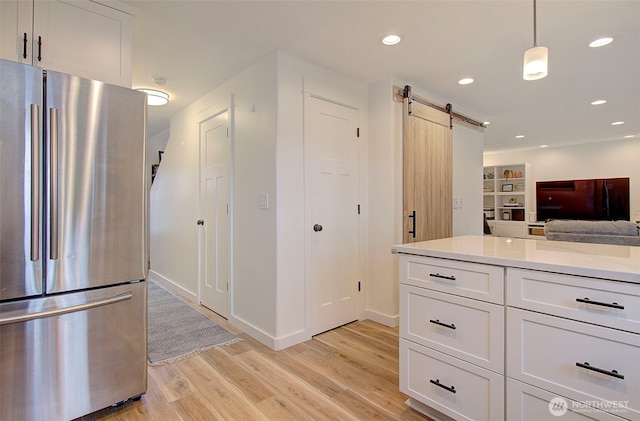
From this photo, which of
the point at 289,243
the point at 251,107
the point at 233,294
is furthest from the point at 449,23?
the point at 233,294

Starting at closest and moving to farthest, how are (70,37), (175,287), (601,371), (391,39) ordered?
1. (601,371)
2. (70,37)
3. (391,39)
4. (175,287)

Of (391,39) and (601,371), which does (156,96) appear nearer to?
(391,39)

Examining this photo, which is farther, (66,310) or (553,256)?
(66,310)

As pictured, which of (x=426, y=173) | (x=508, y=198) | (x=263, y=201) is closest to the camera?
(x=263, y=201)

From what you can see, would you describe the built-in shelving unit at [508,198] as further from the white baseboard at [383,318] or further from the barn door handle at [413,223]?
the white baseboard at [383,318]

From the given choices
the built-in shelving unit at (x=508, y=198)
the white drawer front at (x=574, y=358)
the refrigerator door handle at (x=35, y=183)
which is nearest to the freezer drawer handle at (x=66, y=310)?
the refrigerator door handle at (x=35, y=183)

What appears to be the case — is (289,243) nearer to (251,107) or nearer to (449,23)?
(251,107)

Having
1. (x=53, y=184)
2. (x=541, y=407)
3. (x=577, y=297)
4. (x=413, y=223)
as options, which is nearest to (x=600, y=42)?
(x=413, y=223)

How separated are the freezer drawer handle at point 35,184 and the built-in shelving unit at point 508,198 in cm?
862

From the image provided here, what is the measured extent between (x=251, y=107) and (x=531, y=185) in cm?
749

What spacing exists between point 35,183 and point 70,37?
93 centimetres

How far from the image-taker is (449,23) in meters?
2.23

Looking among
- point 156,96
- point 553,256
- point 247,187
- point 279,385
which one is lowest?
point 279,385

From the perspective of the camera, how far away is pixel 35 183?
151cm
